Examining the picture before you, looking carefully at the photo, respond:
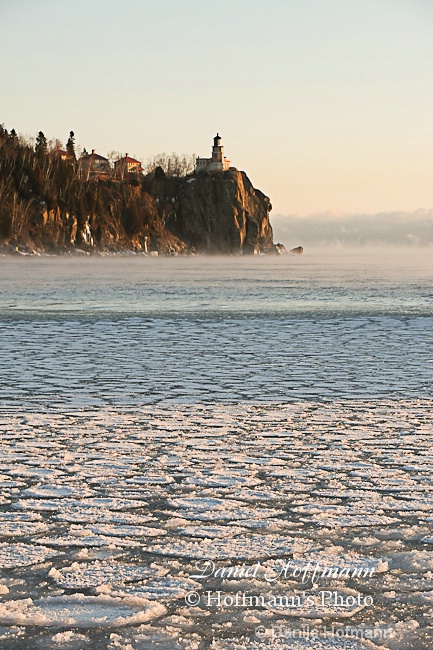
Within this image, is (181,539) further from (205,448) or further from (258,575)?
(205,448)

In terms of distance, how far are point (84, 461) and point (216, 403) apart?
259cm

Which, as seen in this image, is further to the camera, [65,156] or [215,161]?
[215,161]

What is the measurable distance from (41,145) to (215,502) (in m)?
Answer: 108

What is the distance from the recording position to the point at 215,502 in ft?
14.8

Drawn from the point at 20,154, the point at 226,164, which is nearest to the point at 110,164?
the point at 226,164

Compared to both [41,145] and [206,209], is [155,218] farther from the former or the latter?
[41,145]

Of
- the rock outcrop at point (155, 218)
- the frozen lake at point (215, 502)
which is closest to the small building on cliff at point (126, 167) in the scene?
the rock outcrop at point (155, 218)

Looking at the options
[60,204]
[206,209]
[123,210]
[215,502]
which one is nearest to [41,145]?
[60,204]

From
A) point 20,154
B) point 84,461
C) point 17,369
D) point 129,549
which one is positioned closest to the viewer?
point 129,549

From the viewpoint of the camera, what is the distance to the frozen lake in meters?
3.00

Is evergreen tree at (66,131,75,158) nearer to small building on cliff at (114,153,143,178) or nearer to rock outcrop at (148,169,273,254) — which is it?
small building on cliff at (114,153,143,178)

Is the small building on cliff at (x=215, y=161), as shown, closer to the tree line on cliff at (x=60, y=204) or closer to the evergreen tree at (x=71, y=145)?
the tree line on cliff at (x=60, y=204)

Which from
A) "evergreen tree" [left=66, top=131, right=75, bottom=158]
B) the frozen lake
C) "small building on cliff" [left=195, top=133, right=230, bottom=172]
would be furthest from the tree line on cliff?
the frozen lake

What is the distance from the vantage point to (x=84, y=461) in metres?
5.50
